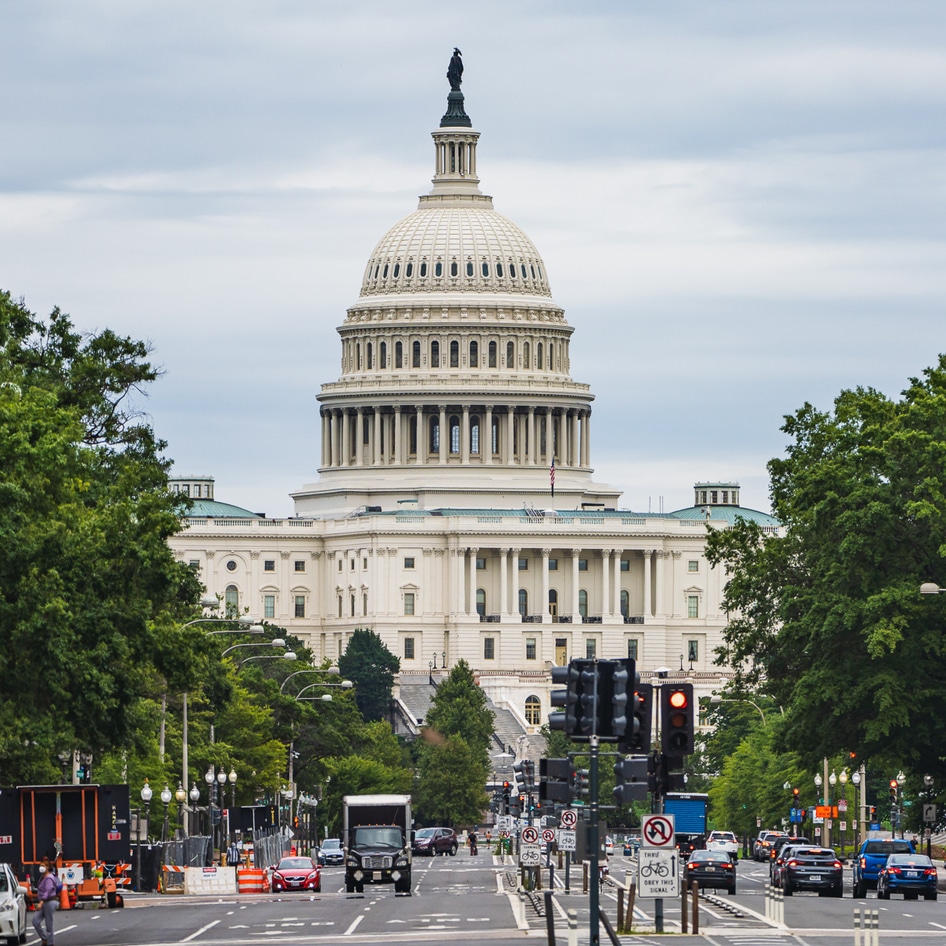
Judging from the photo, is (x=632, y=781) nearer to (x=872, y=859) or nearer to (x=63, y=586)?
(x=63, y=586)

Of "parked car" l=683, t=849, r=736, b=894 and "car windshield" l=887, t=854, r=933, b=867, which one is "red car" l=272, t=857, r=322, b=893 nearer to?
"parked car" l=683, t=849, r=736, b=894

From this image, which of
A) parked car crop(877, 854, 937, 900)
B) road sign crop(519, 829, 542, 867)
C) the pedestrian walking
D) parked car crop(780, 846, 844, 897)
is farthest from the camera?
road sign crop(519, 829, 542, 867)

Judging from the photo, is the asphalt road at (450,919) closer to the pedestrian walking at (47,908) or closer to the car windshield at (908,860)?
the car windshield at (908,860)

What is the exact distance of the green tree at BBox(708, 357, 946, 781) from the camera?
87.4 m

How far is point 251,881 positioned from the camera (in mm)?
90312

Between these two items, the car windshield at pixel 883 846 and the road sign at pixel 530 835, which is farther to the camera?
the car windshield at pixel 883 846

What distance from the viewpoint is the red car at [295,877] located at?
9006 centimetres

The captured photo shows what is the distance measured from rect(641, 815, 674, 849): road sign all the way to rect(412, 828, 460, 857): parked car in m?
89.3

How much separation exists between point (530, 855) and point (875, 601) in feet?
41.3

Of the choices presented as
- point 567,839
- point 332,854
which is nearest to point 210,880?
point 567,839

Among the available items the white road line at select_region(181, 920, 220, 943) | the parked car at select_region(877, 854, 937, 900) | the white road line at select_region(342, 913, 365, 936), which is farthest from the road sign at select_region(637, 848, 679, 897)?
the parked car at select_region(877, 854, 937, 900)

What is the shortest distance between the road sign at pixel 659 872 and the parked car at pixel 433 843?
290 feet

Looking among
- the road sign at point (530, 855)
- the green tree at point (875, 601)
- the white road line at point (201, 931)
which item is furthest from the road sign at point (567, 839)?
the white road line at point (201, 931)

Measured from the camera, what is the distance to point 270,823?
133750 millimetres
